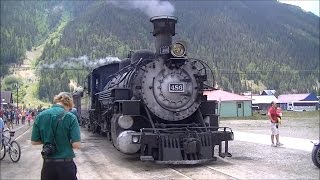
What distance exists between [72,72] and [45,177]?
104743mm

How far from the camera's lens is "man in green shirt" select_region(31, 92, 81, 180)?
4.53m

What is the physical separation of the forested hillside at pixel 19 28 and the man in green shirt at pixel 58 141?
11687 cm

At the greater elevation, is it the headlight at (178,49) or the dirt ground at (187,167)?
the headlight at (178,49)

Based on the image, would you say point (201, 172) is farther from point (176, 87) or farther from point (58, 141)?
point (58, 141)

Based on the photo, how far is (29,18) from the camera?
6831 inches

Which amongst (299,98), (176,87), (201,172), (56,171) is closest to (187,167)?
(201,172)

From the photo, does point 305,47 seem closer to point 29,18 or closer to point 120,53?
point 120,53

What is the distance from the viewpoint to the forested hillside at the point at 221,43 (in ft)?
382

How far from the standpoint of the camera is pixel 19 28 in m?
153

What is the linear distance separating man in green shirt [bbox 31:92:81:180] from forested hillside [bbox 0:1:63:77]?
383 ft

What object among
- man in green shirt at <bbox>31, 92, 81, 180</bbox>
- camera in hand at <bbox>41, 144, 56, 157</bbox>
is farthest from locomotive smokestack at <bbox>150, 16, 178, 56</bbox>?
camera in hand at <bbox>41, 144, 56, 157</bbox>

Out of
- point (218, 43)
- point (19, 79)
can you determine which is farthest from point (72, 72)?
point (218, 43)

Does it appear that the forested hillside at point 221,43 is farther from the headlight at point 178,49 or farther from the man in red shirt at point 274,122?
the headlight at point 178,49

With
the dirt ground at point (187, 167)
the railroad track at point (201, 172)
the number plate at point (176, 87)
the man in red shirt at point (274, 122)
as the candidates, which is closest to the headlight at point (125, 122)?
the dirt ground at point (187, 167)
